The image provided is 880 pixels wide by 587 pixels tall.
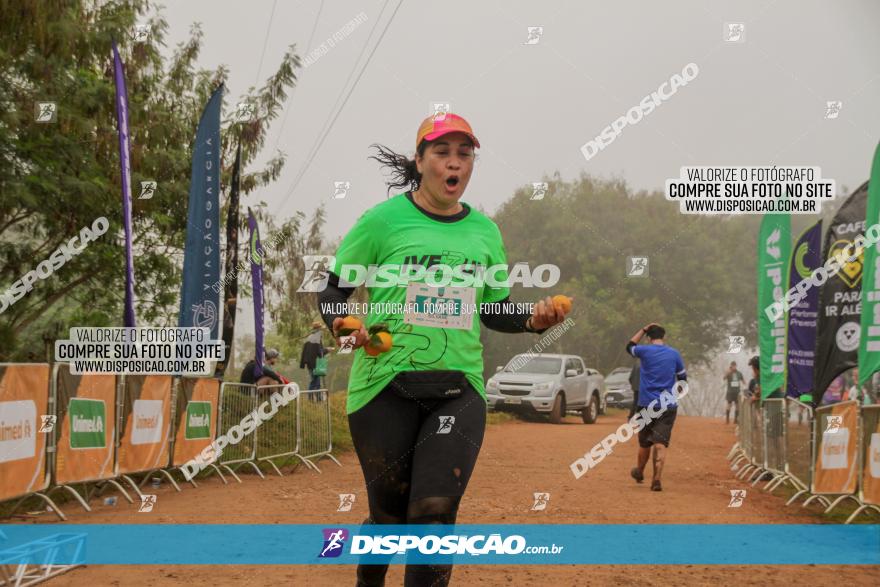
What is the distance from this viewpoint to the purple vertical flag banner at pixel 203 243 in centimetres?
1285

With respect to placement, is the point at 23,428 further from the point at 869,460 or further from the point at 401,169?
the point at 869,460

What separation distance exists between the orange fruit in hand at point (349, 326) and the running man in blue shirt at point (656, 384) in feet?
27.3

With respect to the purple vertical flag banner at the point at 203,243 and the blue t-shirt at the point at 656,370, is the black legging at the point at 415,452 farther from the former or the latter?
the purple vertical flag banner at the point at 203,243

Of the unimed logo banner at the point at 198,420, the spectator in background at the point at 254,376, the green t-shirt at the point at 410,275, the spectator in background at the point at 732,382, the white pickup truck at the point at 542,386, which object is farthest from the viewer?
the spectator in background at the point at 732,382

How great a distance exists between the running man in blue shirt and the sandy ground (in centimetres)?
47

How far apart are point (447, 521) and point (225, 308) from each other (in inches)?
565


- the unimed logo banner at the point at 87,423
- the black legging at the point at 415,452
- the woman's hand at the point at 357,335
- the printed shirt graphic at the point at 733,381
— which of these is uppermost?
the woman's hand at the point at 357,335

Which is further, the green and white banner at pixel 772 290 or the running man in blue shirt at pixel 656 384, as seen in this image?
the green and white banner at pixel 772 290

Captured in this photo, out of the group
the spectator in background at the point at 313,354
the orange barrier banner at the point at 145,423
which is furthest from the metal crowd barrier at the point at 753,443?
the spectator in background at the point at 313,354

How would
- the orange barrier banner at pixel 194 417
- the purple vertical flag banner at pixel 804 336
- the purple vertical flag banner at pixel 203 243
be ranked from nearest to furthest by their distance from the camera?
the orange barrier banner at pixel 194 417
the purple vertical flag banner at pixel 804 336
the purple vertical flag banner at pixel 203 243

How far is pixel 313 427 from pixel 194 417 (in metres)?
3.29

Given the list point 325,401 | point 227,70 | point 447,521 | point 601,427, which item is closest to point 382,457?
point 447,521

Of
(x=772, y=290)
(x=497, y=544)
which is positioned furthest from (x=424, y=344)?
(x=772, y=290)

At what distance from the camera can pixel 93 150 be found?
15453 mm
